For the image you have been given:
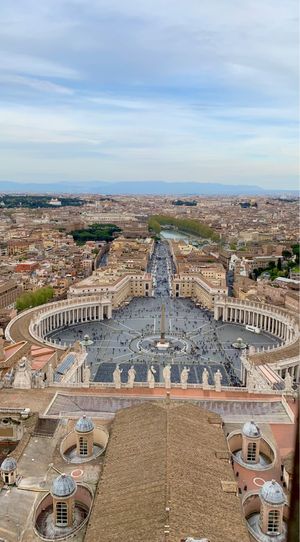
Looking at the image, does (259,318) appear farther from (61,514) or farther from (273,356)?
(61,514)

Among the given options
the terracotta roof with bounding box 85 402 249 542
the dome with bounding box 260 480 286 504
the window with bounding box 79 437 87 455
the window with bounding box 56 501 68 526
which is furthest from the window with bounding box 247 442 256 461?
the window with bounding box 56 501 68 526

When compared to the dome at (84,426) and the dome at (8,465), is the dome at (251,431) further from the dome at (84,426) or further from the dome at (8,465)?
the dome at (8,465)

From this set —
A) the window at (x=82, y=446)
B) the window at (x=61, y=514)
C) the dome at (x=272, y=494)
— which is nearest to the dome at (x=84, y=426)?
the window at (x=82, y=446)

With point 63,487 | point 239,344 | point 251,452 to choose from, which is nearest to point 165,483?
point 63,487

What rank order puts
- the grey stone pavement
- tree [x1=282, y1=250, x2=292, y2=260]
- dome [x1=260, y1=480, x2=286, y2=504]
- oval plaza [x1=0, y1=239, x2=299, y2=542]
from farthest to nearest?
tree [x1=282, y1=250, x2=292, y2=260], the grey stone pavement, dome [x1=260, y1=480, x2=286, y2=504], oval plaza [x1=0, y1=239, x2=299, y2=542]

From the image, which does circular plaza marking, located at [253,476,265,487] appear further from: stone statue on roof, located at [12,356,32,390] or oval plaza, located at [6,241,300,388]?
stone statue on roof, located at [12,356,32,390]

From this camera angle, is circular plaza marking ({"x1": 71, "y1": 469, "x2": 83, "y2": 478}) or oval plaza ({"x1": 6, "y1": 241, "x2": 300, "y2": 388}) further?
oval plaza ({"x1": 6, "y1": 241, "x2": 300, "y2": 388})
